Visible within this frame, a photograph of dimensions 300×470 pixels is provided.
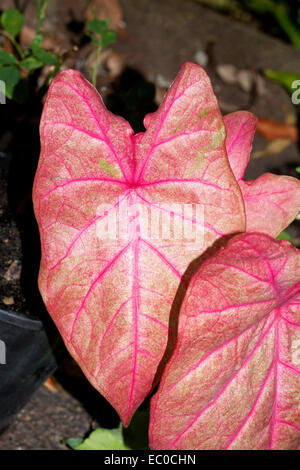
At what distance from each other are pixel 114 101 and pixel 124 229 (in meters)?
1.08

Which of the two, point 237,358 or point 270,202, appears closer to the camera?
point 237,358

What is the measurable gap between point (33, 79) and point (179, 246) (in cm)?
88

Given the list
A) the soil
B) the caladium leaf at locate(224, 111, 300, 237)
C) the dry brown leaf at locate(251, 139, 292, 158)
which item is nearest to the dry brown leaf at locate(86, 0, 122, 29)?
the soil

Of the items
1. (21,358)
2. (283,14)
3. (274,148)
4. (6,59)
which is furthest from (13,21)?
(283,14)

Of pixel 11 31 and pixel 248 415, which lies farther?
pixel 11 31

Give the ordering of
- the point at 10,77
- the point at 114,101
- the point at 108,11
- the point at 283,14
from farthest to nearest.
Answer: the point at 283,14 < the point at 108,11 < the point at 114,101 < the point at 10,77

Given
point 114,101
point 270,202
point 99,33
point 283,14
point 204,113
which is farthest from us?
point 283,14

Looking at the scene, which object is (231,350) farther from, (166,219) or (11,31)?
(11,31)

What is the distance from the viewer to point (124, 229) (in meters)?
0.83

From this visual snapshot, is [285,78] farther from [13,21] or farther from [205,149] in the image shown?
[205,149]

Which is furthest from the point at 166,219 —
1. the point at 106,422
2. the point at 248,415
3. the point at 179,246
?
the point at 106,422

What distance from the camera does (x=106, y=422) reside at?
1.52m

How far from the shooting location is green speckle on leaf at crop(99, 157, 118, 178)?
851mm
